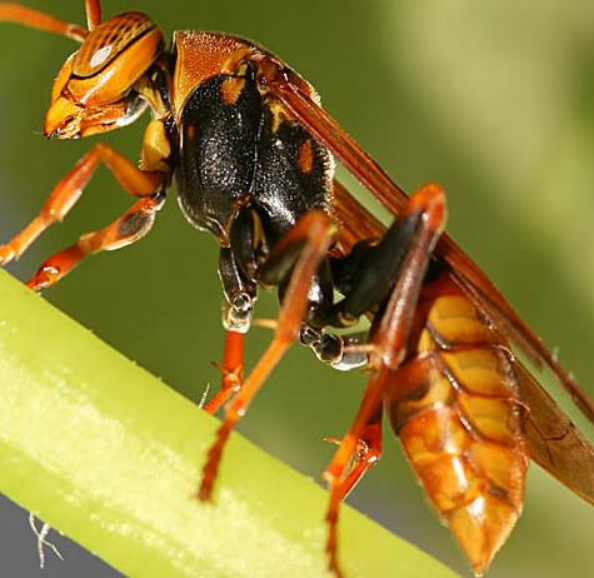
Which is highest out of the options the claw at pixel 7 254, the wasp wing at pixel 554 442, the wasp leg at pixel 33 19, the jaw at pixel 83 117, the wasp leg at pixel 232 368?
the wasp wing at pixel 554 442

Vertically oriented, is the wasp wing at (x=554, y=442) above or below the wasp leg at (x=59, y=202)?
above

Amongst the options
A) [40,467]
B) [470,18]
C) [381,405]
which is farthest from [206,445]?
[470,18]

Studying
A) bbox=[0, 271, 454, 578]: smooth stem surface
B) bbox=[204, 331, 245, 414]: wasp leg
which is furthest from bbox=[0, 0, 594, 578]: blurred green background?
bbox=[0, 271, 454, 578]: smooth stem surface

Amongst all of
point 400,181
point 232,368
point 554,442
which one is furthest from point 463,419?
point 400,181

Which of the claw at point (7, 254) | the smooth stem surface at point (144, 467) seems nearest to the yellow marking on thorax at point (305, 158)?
the claw at point (7, 254)

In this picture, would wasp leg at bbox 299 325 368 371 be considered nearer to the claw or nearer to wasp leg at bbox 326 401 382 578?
wasp leg at bbox 326 401 382 578

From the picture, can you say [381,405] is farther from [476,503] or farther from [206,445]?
[206,445]

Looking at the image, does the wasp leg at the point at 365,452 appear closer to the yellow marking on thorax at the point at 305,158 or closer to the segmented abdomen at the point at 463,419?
the segmented abdomen at the point at 463,419

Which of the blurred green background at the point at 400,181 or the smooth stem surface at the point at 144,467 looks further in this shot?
the blurred green background at the point at 400,181
